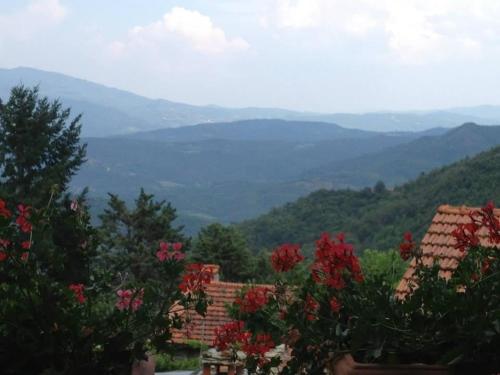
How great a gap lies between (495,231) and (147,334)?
1178 millimetres

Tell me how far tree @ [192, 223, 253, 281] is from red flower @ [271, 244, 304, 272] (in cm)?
4189

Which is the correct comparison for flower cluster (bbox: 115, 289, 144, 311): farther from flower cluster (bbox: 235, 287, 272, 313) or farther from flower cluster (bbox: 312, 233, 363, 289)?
flower cluster (bbox: 312, 233, 363, 289)

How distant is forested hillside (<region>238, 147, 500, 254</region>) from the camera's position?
64375 mm

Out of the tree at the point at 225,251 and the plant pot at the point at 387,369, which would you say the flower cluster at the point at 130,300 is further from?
the tree at the point at 225,251

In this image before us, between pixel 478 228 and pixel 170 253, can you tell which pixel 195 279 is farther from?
pixel 478 228

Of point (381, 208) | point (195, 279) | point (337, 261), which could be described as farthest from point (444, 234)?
point (381, 208)

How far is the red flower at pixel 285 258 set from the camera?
3080 millimetres

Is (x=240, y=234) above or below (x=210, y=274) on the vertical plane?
below

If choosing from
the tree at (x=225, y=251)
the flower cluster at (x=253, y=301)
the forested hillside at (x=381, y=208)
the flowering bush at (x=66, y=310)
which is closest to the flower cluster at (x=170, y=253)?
the flowering bush at (x=66, y=310)

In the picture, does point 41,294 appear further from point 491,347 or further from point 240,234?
point 240,234

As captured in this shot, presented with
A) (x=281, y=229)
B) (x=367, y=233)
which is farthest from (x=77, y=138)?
(x=281, y=229)

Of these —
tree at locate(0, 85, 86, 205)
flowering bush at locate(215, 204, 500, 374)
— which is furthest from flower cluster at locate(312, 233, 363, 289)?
tree at locate(0, 85, 86, 205)

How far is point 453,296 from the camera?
2500 millimetres

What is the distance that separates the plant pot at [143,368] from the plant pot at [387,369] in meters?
0.68
